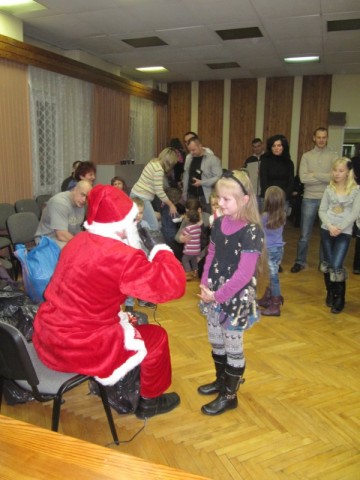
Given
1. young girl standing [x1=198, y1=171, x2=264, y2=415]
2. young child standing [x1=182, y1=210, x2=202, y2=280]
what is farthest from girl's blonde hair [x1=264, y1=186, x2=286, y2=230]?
young girl standing [x1=198, y1=171, x2=264, y2=415]

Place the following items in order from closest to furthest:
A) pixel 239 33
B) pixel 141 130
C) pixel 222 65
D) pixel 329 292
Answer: pixel 329 292 < pixel 239 33 < pixel 222 65 < pixel 141 130

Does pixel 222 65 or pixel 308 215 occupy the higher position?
pixel 222 65

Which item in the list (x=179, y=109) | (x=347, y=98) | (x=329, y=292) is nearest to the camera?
(x=329, y=292)

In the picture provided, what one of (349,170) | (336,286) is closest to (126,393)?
(336,286)

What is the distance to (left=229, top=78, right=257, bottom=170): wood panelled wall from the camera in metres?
8.39

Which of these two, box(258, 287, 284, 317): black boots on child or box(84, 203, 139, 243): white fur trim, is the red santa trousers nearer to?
box(84, 203, 139, 243): white fur trim

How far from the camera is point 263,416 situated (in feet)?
6.84

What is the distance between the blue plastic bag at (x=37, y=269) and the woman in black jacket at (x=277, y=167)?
8.77 ft

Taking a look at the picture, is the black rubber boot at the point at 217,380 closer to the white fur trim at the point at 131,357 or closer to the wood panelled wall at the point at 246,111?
the white fur trim at the point at 131,357

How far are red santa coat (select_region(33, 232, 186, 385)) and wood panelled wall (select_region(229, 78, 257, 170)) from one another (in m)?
7.41

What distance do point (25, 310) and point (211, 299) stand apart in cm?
109

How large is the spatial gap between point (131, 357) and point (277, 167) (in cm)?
322

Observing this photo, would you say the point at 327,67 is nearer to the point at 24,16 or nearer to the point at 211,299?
the point at 24,16

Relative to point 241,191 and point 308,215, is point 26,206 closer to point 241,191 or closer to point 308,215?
point 308,215
